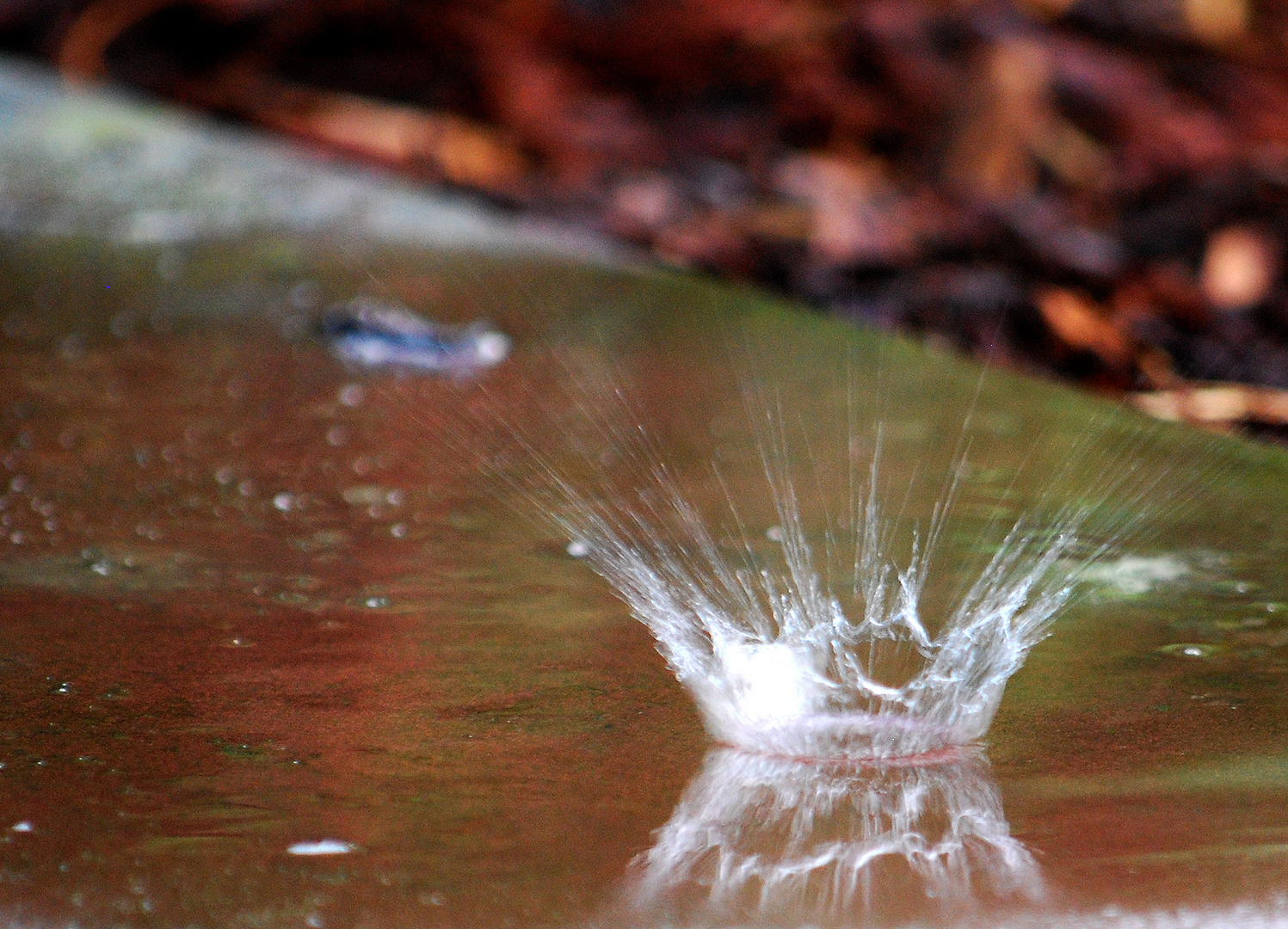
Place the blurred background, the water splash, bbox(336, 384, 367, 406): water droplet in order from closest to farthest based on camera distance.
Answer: the water splash, bbox(336, 384, 367, 406): water droplet, the blurred background

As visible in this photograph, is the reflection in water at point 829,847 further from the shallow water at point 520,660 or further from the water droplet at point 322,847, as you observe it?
the water droplet at point 322,847

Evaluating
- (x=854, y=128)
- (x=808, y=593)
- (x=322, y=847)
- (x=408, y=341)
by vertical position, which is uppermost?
(x=322, y=847)

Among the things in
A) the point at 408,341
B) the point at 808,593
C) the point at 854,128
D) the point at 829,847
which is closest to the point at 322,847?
the point at 829,847

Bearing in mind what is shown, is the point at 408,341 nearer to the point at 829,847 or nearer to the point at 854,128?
the point at 829,847

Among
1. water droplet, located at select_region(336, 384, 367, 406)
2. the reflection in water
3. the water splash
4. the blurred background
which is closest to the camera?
the reflection in water

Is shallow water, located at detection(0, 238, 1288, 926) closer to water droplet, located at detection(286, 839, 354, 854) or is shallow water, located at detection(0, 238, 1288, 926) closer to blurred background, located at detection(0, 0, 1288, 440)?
water droplet, located at detection(286, 839, 354, 854)

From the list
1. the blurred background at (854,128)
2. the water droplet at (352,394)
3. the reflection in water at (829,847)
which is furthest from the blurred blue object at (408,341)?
the reflection in water at (829,847)

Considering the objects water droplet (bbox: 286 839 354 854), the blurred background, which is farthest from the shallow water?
the blurred background
